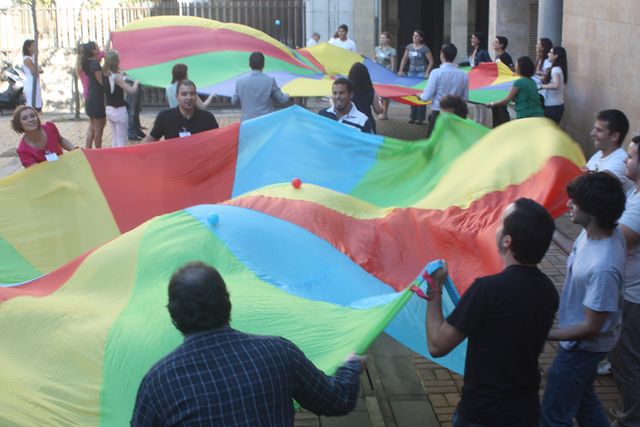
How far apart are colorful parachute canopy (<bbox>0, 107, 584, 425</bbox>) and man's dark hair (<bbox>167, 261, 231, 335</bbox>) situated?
748mm

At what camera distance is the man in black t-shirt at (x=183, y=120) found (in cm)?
745

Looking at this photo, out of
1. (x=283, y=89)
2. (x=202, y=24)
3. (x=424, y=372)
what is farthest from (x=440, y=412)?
(x=202, y=24)

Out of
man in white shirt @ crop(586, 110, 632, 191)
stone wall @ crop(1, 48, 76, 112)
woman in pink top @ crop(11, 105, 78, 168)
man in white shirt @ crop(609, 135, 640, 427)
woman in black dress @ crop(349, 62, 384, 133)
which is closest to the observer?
man in white shirt @ crop(609, 135, 640, 427)

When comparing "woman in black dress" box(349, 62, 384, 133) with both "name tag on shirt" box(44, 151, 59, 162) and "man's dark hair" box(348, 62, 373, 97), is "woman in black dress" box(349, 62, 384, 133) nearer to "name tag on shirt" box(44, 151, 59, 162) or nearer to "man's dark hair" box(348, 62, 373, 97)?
"man's dark hair" box(348, 62, 373, 97)

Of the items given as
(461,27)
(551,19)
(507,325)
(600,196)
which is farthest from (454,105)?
(461,27)

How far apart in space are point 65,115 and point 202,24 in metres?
8.38

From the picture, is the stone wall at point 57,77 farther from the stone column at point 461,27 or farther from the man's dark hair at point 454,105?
the man's dark hair at point 454,105

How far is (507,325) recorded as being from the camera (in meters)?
3.33

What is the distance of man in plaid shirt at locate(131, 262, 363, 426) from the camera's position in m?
2.75

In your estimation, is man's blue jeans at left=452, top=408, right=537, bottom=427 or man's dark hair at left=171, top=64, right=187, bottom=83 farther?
man's dark hair at left=171, top=64, right=187, bottom=83

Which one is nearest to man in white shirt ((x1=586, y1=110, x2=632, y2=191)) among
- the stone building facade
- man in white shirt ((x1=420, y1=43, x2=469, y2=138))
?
the stone building facade

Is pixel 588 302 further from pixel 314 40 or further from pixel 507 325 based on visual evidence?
pixel 314 40

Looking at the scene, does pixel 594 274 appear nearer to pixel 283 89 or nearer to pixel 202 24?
pixel 283 89

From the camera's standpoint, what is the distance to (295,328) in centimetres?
389
